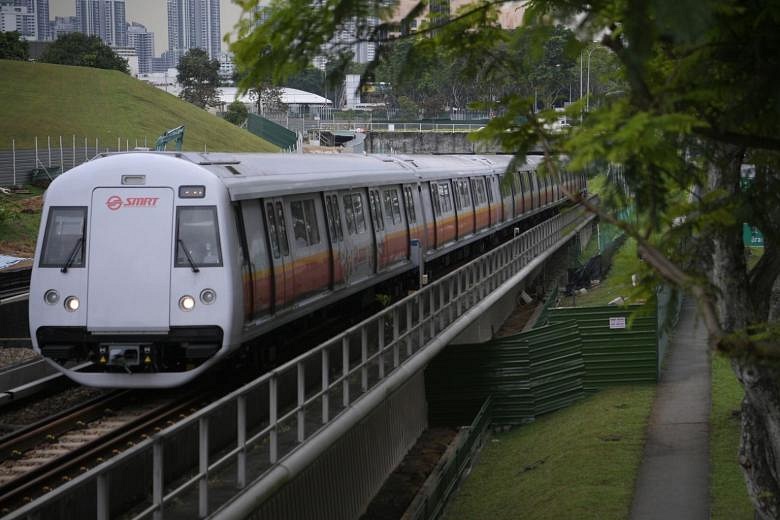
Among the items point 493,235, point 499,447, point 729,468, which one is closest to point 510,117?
point 729,468

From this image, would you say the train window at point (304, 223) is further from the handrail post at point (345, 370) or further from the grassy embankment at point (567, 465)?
the grassy embankment at point (567, 465)

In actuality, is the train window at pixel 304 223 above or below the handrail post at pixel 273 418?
above

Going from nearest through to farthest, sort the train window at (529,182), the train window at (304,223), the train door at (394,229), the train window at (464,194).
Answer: the train window at (304,223) → the train door at (394,229) → the train window at (464,194) → the train window at (529,182)

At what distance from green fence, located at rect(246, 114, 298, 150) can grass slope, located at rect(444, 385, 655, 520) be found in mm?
48839

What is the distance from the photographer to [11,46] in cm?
8975

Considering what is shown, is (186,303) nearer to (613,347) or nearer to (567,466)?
(567,466)

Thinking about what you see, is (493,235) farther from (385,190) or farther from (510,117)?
(510,117)

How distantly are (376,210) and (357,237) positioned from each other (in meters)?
1.99

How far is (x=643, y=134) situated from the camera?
643 centimetres

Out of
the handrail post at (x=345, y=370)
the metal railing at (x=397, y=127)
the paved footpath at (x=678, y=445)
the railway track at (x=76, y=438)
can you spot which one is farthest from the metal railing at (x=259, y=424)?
the metal railing at (x=397, y=127)

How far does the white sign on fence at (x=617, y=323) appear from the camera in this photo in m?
27.8

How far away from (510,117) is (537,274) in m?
34.5

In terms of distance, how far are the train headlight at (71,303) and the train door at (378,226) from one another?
8.28 m

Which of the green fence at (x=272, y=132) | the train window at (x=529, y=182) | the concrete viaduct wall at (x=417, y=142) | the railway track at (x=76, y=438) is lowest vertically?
the railway track at (x=76, y=438)
